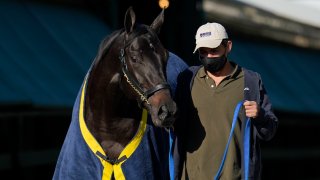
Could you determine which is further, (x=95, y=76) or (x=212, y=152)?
(x=95, y=76)

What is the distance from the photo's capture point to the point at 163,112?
5449mm

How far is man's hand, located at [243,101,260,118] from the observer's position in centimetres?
527

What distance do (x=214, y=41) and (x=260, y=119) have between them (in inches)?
20.9

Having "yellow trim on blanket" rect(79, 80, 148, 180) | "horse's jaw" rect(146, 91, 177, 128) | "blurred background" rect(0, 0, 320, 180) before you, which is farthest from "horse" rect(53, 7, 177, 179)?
"blurred background" rect(0, 0, 320, 180)

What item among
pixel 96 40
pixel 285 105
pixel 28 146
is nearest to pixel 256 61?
pixel 285 105

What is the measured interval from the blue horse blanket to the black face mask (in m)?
0.63

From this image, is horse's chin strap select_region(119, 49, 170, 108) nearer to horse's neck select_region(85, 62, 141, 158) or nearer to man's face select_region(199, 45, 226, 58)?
horse's neck select_region(85, 62, 141, 158)

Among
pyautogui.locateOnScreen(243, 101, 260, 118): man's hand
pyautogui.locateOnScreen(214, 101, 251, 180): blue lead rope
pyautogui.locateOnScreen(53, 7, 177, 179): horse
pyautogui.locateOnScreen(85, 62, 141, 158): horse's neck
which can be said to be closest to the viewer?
pyautogui.locateOnScreen(243, 101, 260, 118): man's hand

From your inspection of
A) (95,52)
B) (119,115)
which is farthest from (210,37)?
(95,52)

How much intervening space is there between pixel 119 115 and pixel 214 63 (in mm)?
739

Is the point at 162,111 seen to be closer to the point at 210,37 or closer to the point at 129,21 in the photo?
the point at 210,37

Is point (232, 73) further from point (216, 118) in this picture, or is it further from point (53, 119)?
point (53, 119)

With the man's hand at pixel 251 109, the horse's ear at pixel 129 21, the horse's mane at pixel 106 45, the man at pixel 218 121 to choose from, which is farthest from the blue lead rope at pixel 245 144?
the horse's mane at pixel 106 45

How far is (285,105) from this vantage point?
47.3 ft
